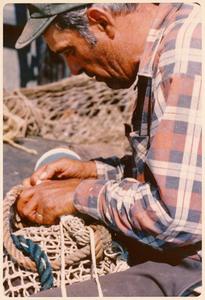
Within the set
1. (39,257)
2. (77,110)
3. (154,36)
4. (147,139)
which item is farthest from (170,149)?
(77,110)

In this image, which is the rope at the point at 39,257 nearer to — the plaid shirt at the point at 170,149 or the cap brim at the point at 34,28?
the plaid shirt at the point at 170,149

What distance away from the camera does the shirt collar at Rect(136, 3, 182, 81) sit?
2.87 feet

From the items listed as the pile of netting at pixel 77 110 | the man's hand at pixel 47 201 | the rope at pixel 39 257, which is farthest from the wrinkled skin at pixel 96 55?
the pile of netting at pixel 77 110

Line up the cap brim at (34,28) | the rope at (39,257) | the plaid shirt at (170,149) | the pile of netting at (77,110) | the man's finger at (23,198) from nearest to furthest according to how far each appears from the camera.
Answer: the plaid shirt at (170,149) → the rope at (39,257) → the cap brim at (34,28) → the man's finger at (23,198) → the pile of netting at (77,110)

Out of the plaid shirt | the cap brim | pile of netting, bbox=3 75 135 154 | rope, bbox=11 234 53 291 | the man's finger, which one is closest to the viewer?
the plaid shirt

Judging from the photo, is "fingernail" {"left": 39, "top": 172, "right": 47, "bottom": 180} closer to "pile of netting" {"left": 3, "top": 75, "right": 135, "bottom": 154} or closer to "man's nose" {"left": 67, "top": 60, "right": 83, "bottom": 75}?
"man's nose" {"left": 67, "top": 60, "right": 83, "bottom": 75}

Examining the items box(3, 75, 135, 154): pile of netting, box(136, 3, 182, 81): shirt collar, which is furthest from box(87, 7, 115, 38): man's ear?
box(3, 75, 135, 154): pile of netting

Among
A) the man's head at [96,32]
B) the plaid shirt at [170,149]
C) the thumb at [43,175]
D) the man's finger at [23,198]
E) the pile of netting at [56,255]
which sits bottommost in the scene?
the pile of netting at [56,255]

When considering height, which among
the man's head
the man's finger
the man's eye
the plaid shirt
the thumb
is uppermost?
the man's head

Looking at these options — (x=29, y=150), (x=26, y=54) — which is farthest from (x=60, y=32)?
(x=26, y=54)

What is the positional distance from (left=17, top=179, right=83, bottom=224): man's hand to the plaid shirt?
13cm

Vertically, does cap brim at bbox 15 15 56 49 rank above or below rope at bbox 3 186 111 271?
above

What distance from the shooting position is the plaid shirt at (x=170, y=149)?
711 millimetres

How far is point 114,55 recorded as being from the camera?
0.96 meters
